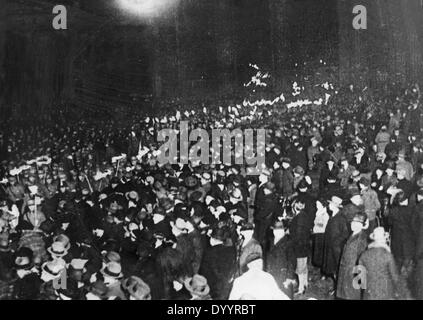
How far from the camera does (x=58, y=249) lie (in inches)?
273

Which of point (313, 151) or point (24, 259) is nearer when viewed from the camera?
point (24, 259)

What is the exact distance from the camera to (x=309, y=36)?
790 centimetres

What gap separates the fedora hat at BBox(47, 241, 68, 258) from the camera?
6.92 metres

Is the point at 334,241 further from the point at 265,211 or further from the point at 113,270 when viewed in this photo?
the point at 113,270

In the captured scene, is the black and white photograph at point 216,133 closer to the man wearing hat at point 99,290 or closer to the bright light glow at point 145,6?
the bright light glow at point 145,6

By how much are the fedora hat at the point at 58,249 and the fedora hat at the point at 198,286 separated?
1.45 meters

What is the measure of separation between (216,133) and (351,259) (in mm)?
2197

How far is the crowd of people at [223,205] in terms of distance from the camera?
6.70 meters

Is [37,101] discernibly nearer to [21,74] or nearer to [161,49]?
[21,74]

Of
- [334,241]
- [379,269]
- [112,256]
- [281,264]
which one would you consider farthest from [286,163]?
[112,256]

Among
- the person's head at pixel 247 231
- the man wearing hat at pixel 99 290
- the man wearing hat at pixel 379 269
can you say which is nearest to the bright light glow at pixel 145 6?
the person's head at pixel 247 231

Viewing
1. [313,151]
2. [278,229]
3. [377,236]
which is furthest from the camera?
[313,151]

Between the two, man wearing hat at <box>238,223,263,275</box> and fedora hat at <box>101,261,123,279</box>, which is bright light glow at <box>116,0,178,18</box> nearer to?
man wearing hat at <box>238,223,263,275</box>
